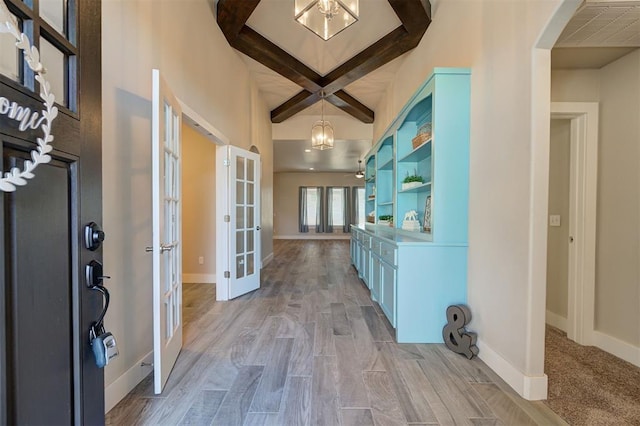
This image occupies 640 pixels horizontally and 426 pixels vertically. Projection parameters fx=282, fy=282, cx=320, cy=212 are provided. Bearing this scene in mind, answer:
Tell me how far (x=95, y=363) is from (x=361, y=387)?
4.84 feet

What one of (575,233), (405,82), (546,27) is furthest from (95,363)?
(405,82)

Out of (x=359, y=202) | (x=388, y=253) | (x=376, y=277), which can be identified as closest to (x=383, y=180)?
(x=376, y=277)

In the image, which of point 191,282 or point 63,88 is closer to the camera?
point 63,88

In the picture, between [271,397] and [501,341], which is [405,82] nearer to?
[501,341]

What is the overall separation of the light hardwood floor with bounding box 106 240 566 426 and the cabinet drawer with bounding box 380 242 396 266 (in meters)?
0.67

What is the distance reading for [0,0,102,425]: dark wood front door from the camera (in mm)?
670

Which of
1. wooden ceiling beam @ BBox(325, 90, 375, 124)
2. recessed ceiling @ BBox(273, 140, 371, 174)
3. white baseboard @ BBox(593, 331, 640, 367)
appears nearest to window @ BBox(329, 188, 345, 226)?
recessed ceiling @ BBox(273, 140, 371, 174)

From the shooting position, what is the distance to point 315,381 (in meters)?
1.88

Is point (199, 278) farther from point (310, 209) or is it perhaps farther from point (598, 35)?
point (310, 209)

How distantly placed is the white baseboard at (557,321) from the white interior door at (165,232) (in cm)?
338

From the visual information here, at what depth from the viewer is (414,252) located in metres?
2.41

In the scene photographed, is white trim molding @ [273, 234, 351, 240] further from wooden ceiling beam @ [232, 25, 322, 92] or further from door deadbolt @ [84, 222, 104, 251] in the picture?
door deadbolt @ [84, 222, 104, 251]

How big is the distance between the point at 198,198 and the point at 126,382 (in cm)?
301

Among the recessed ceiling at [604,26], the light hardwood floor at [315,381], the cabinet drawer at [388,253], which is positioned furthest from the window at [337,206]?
the recessed ceiling at [604,26]
